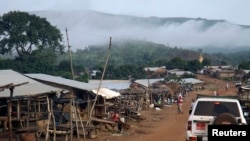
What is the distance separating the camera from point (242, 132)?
6.28m

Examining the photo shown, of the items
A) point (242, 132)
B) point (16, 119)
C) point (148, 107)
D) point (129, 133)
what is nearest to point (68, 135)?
point (16, 119)

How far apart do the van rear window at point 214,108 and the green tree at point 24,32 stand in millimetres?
44552

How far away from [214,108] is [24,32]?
46.2m

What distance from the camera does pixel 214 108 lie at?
11.2 metres

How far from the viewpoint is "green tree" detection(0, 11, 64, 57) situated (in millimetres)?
53781

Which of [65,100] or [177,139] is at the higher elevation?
[65,100]

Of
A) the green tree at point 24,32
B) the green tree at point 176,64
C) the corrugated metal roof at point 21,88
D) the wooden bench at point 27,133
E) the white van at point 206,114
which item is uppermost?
the green tree at point 24,32

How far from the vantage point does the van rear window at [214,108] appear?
11164 millimetres

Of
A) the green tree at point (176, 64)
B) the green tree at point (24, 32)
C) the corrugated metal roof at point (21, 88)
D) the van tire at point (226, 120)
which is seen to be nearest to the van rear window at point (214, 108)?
the van tire at point (226, 120)

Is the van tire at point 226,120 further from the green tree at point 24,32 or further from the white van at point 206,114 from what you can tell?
the green tree at point 24,32

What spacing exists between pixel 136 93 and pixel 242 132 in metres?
27.8

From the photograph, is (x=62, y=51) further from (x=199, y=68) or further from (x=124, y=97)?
(x=199, y=68)

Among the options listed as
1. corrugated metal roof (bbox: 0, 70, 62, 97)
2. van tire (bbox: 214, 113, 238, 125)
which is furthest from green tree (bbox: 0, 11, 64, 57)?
van tire (bbox: 214, 113, 238, 125)

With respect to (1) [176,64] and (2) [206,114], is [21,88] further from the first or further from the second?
Answer: (1) [176,64]
